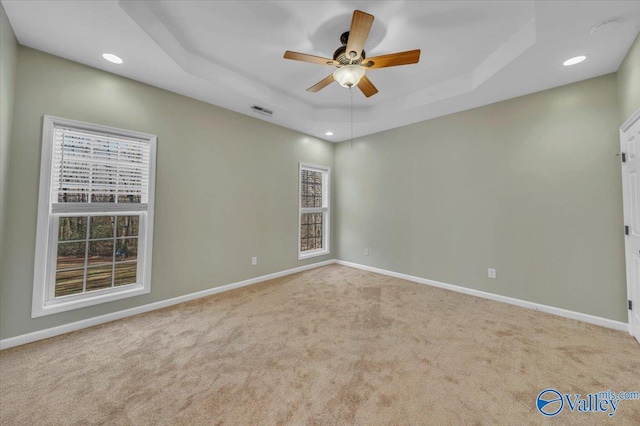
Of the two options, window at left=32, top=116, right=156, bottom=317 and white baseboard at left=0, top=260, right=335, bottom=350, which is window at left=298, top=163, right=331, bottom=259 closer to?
white baseboard at left=0, top=260, right=335, bottom=350

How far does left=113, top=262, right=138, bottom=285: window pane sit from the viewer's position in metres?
2.75

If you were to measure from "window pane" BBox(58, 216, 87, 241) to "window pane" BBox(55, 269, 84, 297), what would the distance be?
35 centimetres

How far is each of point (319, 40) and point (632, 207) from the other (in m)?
3.44

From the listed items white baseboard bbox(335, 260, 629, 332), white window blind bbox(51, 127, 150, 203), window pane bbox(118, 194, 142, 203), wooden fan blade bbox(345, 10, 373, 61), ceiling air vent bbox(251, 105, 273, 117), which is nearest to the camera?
wooden fan blade bbox(345, 10, 373, 61)

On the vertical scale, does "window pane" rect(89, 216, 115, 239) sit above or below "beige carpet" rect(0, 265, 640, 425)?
above

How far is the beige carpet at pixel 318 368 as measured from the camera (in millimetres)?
1479

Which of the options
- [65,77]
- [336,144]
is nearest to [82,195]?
[65,77]

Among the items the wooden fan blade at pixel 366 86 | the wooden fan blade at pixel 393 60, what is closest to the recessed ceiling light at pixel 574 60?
the wooden fan blade at pixel 393 60

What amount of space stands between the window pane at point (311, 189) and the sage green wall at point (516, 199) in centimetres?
124

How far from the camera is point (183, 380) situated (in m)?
1.75

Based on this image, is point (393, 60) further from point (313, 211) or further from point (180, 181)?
point (313, 211)

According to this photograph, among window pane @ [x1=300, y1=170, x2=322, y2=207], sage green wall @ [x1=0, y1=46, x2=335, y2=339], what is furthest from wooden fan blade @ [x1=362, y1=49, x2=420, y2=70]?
window pane @ [x1=300, y1=170, x2=322, y2=207]

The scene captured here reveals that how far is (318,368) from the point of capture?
1.88 metres

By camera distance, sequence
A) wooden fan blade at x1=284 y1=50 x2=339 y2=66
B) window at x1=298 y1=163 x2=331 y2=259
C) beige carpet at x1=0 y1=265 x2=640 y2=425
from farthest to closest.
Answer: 1. window at x1=298 y1=163 x2=331 y2=259
2. wooden fan blade at x1=284 y1=50 x2=339 y2=66
3. beige carpet at x1=0 y1=265 x2=640 y2=425
